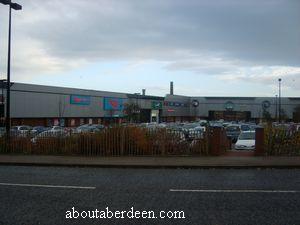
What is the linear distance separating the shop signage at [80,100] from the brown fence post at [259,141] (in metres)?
57.6

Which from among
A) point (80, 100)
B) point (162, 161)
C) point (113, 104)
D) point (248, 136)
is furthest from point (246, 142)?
point (113, 104)

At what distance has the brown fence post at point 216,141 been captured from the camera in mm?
18219

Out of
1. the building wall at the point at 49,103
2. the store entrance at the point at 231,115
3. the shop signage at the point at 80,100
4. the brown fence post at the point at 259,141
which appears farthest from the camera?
the store entrance at the point at 231,115

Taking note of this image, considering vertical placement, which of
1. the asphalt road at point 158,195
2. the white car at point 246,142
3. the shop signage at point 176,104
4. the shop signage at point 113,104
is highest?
the shop signage at point 176,104

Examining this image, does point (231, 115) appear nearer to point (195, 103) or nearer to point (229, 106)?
point (229, 106)

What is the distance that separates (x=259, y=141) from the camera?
18.2 meters

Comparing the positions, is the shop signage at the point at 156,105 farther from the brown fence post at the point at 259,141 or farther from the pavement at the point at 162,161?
the brown fence post at the point at 259,141

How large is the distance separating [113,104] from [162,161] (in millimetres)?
69300

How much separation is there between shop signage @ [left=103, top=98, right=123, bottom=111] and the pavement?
Answer: 64.5 m

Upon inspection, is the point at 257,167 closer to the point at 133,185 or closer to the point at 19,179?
the point at 133,185

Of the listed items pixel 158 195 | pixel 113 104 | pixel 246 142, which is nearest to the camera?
pixel 158 195

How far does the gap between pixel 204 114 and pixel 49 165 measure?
328 ft

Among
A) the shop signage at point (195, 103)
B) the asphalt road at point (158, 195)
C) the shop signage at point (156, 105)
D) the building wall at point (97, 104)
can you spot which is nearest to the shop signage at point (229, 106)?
the building wall at point (97, 104)

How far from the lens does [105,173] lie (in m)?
14.0
